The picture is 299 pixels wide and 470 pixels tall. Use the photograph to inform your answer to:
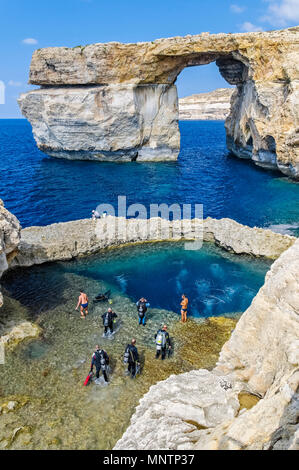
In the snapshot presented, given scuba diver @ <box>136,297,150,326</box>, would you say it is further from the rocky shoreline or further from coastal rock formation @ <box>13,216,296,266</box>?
coastal rock formation @ <box>13,216,296,266</box>

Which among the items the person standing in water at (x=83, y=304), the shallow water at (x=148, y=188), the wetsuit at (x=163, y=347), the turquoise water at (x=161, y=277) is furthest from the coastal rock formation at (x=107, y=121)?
the wetsuit at (x=163, y=347)

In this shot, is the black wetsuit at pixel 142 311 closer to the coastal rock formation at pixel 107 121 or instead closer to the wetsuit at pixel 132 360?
the wetsuit at pixel 132 360

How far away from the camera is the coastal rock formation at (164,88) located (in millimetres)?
41500

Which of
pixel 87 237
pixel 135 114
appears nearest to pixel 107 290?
pixel 87 237

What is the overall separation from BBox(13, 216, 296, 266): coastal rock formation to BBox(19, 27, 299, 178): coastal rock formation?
2080 centimetres

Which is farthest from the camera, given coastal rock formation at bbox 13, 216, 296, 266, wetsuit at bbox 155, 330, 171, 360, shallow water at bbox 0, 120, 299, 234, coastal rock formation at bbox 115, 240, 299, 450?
shallow water at bbox 0, 120, 299, 234

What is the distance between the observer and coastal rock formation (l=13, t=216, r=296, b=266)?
24.2 meters

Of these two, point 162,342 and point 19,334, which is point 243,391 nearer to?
point 162,342

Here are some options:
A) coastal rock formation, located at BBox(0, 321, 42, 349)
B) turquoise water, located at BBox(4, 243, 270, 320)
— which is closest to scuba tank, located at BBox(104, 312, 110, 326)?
coastal rock formation, located at BBox(0, 321, 42, 349)

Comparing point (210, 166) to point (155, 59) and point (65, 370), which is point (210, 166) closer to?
point (155, 59)

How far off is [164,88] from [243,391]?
5484cm

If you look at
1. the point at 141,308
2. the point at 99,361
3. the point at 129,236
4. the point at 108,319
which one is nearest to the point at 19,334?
the point at 108,319

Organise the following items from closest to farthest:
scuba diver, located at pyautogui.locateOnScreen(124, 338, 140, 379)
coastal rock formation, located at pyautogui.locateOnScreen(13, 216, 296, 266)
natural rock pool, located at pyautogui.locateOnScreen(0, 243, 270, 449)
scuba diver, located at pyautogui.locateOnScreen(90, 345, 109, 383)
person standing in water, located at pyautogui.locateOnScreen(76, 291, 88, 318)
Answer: natural rock pool, located at pyautogui.locateOnScreen(0, 243, 270, 449), scuba diver, located at pyautogui.locateOnScreen(90, 345, 109, 383), scuba diver, located at pyautogui.locateOnScreen(124, 338, 140, 379), person standing in water, located at pyautogui.locateOnScreen(76, 291, 88, 318), coastal rock formation, located at pyautogui.locateOnScreen(13, 216, 296, 266)

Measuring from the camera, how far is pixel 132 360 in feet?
42.9
